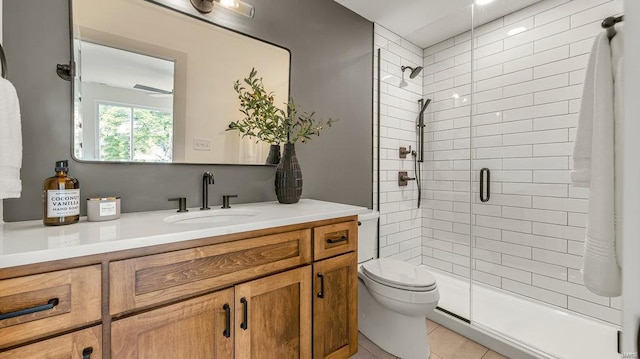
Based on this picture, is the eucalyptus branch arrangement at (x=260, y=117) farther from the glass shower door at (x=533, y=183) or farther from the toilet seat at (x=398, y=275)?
the glass shower door at (x=533, y=183)

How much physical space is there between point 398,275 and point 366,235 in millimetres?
388

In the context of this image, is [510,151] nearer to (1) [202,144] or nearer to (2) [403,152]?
(2) [403,152]

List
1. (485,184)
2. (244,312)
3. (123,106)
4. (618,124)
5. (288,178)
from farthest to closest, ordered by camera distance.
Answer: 1. (485,184)
2. (288,178)
3. (123,106)
4. (244,312)
5. (618,124)

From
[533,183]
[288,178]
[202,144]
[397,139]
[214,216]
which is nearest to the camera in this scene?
[214,216]

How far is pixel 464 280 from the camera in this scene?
2.55 m

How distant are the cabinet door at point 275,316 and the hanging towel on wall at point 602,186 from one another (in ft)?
3.31

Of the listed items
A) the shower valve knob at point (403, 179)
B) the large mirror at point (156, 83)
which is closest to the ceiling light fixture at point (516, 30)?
the shower valve knob at point (403, 179)

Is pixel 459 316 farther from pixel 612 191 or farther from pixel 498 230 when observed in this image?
pixel 612 191

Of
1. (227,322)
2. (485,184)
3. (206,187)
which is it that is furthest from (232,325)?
(485,184)

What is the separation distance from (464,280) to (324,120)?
2.02 meters

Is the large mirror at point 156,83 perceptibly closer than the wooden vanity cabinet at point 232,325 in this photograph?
No

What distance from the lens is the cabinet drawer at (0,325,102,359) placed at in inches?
26.4

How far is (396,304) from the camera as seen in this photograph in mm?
1577

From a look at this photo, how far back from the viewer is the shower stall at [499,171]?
193cm
